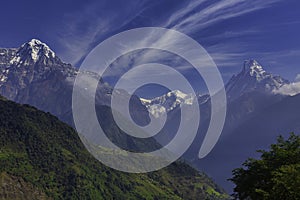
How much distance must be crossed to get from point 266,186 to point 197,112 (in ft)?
41.4

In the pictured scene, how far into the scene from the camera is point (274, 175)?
39938 millimetres

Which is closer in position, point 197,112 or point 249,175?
point 197,112

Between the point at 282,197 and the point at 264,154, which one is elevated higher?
the point at 264,154

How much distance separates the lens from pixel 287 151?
152 ft

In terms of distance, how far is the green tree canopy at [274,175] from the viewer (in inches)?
1288

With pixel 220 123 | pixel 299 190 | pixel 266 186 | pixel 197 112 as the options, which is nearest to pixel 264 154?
pixel 266 186

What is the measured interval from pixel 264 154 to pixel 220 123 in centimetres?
1347

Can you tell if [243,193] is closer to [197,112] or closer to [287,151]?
[287,151]

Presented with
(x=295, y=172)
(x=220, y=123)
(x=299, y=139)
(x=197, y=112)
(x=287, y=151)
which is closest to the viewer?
(x=295, y=172)

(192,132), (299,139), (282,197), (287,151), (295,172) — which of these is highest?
(299,139)

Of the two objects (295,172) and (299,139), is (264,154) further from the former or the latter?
(295,172)

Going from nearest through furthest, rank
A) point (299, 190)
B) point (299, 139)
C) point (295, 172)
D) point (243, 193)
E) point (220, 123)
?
point (299, 190)
point (295, 172)
point (220, 123)
point (299, 139)
point (243, 193)

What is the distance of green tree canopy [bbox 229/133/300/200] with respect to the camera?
107 feet

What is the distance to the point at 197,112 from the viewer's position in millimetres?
39188
